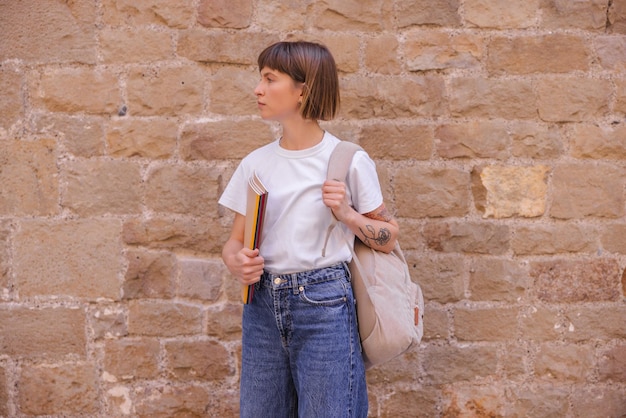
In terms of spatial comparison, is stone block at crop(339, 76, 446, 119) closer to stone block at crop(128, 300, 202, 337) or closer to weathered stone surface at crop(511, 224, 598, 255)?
weathered stone surface at crop(511, 224, 598, 255)

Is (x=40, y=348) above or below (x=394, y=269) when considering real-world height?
below

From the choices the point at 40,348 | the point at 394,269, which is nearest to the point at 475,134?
the point at 394,269

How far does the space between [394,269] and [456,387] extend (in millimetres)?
1183

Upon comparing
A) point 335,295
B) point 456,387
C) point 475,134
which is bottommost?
point 456,387

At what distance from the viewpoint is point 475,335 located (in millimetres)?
3031

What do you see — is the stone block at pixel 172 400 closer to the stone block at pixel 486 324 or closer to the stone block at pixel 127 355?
the stone block at pixel 127 355

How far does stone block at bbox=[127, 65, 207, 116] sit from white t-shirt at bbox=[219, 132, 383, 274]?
944 millimetres

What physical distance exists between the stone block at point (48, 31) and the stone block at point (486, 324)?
2139 millimetres

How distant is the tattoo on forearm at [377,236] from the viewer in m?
2.10

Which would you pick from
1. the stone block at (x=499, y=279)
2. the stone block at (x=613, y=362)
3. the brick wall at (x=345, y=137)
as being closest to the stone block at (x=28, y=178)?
the brick wall at (x=345, y=137)

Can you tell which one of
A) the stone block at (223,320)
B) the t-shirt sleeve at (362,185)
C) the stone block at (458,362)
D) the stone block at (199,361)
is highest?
the t-shirt sleeve at (362,185)

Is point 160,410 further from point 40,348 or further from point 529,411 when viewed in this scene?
point 529,411

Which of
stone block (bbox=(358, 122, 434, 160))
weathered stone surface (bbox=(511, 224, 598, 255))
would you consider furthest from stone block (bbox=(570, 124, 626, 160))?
stone block (bbox=(358, 122, 434, 160))

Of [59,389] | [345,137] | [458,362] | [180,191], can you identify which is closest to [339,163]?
[345,137]
